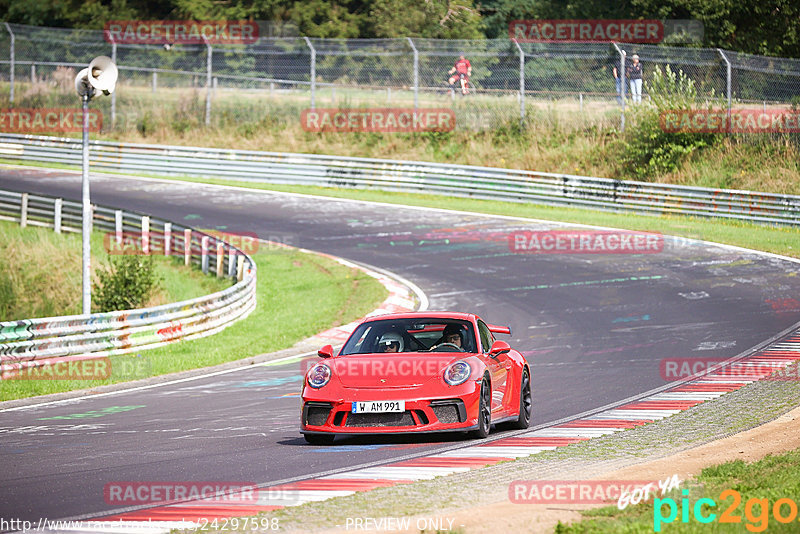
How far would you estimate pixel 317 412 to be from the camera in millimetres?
9828

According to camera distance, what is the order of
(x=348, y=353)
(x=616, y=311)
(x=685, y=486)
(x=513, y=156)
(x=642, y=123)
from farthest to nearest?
(x=513, y=156) < (x=642, y=123) < (x=616, y=311) < (x=348, y=353) < (x=685, y=486)

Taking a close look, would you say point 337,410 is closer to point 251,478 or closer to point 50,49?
point 251,478

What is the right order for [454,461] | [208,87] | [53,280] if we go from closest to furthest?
[454,461] → [53,280] → [208,87]

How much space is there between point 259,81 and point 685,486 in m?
35.6

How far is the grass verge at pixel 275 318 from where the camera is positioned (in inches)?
648

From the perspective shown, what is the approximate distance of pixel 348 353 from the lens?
35.4ft

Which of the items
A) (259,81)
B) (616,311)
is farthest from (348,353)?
(259,81)

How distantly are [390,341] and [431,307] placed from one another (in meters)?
10.1

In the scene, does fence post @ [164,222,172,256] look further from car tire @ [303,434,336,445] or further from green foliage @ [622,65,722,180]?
Result: car tire @ [303,434,336,445]

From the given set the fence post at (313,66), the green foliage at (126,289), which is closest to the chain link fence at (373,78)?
the fence post at (313,66)

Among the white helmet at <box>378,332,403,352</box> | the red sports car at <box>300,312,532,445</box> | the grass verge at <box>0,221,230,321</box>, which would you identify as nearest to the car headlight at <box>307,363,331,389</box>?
the red sports car at <box>300,312,532,445</box>

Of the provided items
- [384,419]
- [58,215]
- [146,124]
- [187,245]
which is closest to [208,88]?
[146,124]

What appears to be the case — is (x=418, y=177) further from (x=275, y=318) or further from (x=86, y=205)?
(x=86, y=205)

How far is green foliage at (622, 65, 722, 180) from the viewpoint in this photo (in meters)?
34.3
